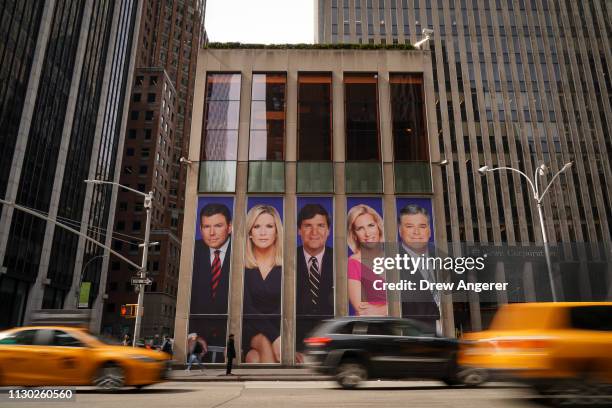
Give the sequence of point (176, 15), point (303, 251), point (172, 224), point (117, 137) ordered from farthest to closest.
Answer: point (176, 15)
point (172, 224)
point (117, 137)
point (303, 251)

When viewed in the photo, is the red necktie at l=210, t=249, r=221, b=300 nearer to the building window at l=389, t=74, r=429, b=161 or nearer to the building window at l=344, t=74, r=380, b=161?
the building window at l=344, t=74, r=380, b=161

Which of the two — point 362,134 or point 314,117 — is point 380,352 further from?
point 314,117

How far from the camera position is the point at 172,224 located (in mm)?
91312

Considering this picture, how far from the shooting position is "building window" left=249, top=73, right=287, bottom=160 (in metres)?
26.9

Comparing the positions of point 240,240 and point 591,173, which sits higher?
point 591,173

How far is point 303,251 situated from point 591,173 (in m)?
53.3

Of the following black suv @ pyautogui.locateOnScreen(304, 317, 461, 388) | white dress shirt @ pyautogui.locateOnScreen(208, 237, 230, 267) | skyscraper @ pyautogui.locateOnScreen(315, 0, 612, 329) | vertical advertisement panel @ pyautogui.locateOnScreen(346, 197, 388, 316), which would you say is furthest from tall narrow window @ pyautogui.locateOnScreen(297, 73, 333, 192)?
skyscraper @ pyautogui.locateOnScreen(315, 0, 612, 329)

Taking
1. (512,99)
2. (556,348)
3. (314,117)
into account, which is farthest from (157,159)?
(556,348)

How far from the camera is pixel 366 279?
24.8 meters

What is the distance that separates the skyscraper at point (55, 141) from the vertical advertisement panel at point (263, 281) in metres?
14.8

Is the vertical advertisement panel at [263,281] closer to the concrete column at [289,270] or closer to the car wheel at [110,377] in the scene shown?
the concrete column at [289,270]

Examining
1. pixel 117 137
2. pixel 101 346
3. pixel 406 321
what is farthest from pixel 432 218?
pixel 117 137

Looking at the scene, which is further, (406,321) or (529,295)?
(529,295)

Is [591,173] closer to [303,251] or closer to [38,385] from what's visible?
[303,251]
